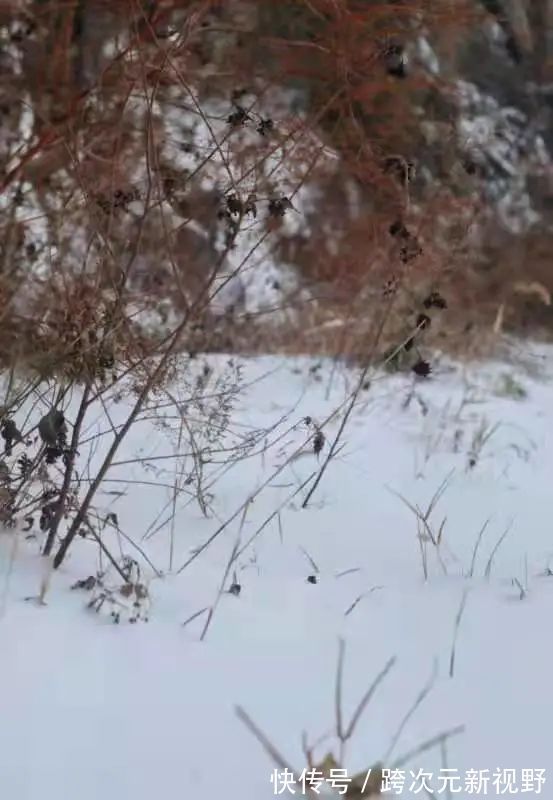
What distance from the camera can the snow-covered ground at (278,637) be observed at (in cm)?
128

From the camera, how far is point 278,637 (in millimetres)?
1625

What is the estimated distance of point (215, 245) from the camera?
20.4ft

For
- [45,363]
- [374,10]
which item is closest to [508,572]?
[45,363]

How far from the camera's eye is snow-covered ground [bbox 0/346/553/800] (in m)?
1.28

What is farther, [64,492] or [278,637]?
[64,492]

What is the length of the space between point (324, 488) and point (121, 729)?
4.03 ft

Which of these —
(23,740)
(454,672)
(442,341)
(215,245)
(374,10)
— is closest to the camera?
(23,740)

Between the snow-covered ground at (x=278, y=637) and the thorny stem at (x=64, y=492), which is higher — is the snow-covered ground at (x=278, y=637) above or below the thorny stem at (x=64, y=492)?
below

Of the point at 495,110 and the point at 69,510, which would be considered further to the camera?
the point at 495,110

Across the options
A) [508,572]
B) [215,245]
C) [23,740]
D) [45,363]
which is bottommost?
[23,740]

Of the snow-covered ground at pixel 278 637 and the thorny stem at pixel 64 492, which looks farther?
the thorny stem at pixel 64 492

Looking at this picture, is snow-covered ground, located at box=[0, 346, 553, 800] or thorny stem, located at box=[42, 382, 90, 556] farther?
thorny stem, located at box=[42, 382, 90, 556]

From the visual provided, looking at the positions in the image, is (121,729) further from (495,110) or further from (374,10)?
(495,110)

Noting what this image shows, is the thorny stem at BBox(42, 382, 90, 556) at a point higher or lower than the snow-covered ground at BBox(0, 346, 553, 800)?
higher
